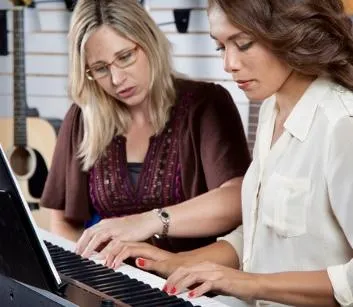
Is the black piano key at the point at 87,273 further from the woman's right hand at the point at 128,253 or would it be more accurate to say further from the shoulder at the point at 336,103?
the shoulder at the point at 336,103

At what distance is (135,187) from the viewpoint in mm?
2738

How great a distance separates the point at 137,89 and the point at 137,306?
105 centimetres

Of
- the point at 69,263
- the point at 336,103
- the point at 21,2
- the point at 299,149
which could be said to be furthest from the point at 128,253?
the point at 21,2

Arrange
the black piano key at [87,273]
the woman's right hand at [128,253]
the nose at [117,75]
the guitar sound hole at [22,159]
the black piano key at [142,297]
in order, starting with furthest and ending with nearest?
the guitar sound hole at [22,159], the nose at [117,75], the woman's right hand at [128,253], the black piano key at [87,273], the black piano key at [142,297]

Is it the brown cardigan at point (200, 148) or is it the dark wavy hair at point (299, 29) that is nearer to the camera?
the dark wavy hair at point (299, 29)

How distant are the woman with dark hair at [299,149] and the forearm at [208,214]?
19.3 inches

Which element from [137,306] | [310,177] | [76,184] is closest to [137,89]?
[76,184]

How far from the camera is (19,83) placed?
4367 millimetres

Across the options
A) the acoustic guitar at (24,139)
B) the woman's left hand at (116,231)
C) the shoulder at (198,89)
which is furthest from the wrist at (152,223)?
the acoustic guitar at (24,139)

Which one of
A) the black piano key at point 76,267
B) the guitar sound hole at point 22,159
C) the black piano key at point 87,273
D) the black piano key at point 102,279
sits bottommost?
the guitar sound hole at point 22,159

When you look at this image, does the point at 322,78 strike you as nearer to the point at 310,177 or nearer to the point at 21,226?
the point at 310,177

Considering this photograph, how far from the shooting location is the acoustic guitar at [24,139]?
14.3 feet

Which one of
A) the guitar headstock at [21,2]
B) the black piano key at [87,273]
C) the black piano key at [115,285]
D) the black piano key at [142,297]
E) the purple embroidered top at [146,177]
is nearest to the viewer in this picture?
the black piano key at [142,297]

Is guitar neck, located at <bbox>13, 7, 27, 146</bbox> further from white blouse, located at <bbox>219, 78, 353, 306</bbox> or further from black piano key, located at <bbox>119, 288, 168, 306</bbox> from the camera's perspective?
black piano key, located at <bbox>119, 288, 168, 306</bbox>
